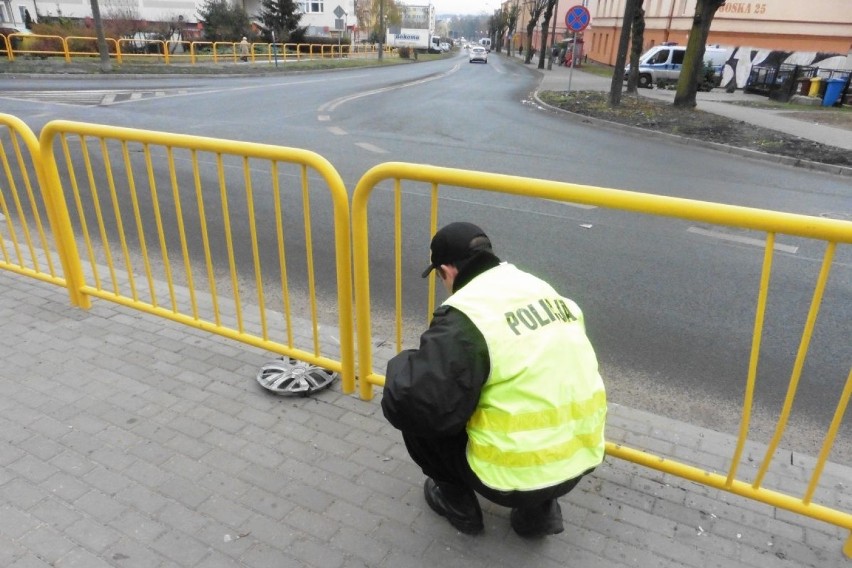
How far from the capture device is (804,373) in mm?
3879

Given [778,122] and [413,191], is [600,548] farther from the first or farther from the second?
[778,122]

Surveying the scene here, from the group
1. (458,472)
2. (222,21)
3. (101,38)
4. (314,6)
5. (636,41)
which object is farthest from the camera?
(314,6)

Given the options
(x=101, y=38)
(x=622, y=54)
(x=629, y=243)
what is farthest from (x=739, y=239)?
(x=101, y=38)

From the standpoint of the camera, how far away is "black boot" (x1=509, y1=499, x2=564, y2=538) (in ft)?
7.75

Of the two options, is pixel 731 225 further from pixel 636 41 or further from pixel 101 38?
pixel 101 38

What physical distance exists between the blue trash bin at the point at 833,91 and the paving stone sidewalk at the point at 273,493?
2271 centimetres

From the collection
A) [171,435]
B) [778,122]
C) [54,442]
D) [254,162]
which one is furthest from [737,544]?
[778,122]

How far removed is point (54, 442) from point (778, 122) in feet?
60.9

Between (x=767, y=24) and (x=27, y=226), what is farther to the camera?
(x=767, y=24)

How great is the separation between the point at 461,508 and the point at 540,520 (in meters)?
0.32

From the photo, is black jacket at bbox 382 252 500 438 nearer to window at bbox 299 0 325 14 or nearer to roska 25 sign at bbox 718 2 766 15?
roska 25 sign at bbox 718 2 766 15

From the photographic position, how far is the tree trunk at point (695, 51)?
55.7 ft

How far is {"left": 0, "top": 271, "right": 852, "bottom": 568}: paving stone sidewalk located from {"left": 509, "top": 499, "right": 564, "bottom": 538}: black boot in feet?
0.20

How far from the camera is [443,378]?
1960 mm
